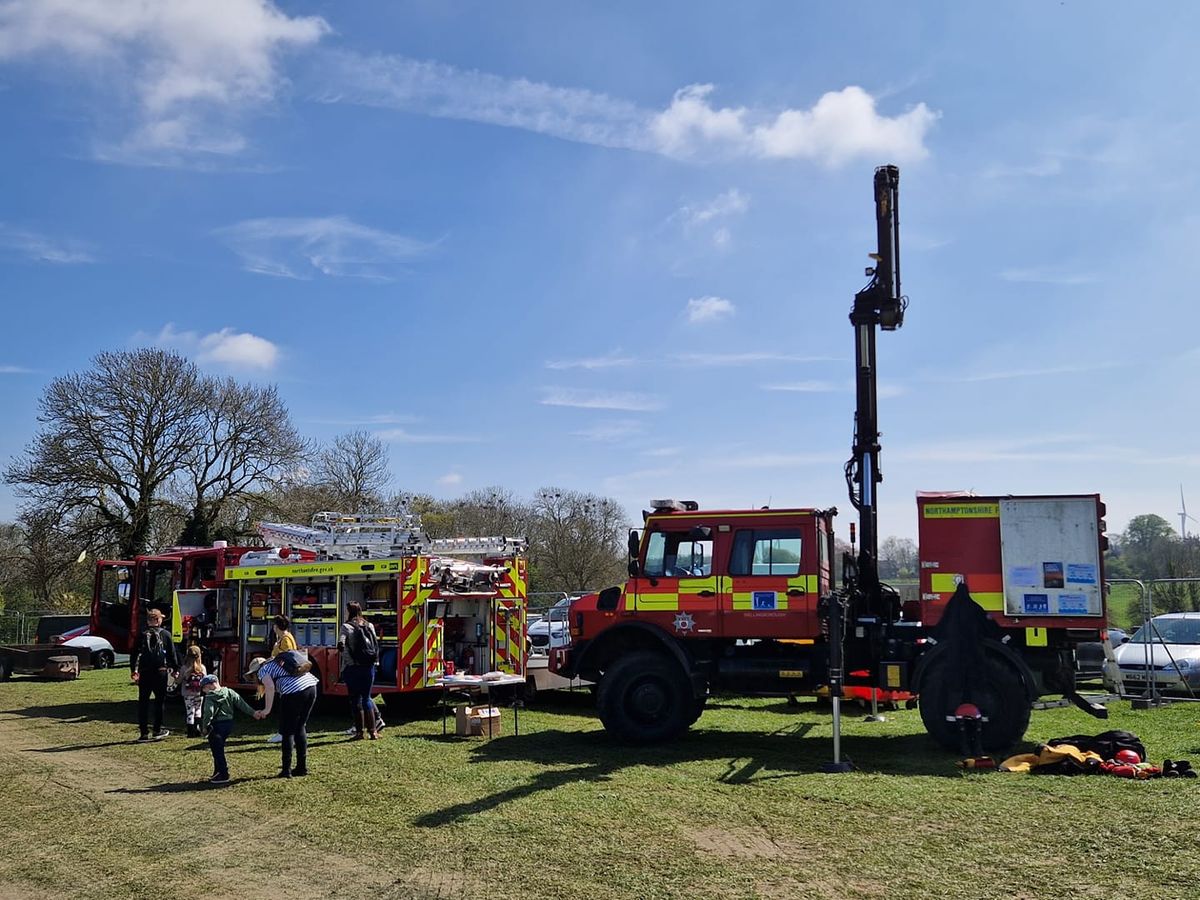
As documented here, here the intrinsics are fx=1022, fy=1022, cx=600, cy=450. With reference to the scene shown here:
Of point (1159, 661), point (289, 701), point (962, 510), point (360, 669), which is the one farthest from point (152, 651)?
point (1159, 661)

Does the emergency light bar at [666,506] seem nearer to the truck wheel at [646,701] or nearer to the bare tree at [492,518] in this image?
the truck wheel at [646,701]

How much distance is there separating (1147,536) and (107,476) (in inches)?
1958

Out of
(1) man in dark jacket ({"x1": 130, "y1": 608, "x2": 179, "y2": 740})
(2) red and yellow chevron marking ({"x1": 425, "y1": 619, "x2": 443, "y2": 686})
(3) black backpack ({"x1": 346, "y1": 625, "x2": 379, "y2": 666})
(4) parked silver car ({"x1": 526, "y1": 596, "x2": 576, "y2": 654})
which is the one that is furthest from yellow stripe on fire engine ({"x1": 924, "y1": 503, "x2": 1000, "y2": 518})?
(4) parked silver car ({"x1": 526, "y1": 596, "x2": 576, "y2": 654})

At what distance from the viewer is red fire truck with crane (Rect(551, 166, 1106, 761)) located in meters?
10.8

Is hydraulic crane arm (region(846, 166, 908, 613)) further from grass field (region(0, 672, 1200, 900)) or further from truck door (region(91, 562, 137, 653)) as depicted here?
truck door (region(91, 562, 137, 653))

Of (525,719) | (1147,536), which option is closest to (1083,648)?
(525,719)

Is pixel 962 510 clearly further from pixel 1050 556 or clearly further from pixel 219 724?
pixel 219 724

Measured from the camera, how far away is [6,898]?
20.6 feet

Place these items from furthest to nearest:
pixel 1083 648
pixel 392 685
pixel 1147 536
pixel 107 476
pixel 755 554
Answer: pixel 1147 536 < pixel 107 476 < pixel 392 685 < pixel 755 554 < pixel 1083 648

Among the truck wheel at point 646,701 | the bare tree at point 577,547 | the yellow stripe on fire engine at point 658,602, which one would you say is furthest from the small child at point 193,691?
the bare tree at point 577,547

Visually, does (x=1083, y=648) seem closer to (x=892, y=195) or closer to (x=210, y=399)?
(x=892, y=195)

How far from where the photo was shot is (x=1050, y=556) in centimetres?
1084

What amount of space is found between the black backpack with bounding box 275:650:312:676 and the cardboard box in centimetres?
306

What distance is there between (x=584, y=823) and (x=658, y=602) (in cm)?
445
